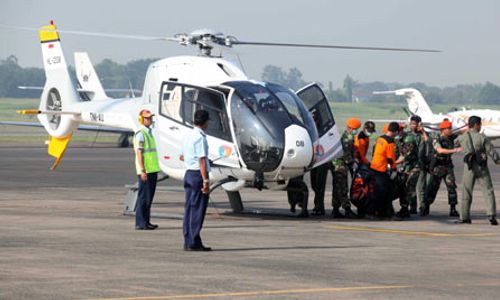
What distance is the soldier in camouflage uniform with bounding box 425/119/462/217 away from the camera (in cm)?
2059

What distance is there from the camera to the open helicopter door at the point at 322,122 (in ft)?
63.2

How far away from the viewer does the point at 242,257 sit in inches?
539

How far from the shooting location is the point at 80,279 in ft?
37.6

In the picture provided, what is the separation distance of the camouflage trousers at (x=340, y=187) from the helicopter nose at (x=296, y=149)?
4.31ft

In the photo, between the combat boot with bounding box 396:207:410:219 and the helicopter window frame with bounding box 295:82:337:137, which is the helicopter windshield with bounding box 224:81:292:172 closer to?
the helicopter window frame with bounding box 295:82:337:137

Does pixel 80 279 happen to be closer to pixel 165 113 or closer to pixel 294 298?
pixel 294 298

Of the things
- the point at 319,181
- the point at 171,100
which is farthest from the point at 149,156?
the point at 319,181

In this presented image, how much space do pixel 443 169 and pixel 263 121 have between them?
4077 millimetres

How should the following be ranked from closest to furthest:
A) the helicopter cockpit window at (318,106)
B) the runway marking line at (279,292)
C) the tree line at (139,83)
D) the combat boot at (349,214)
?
1. the runway marking line at (279,292)
2. the combat boot at (349,214)
3. the helicopter cockpit window at (318,106)
4. the tree line at (139,83)

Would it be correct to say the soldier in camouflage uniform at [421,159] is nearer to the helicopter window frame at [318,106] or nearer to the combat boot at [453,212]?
the combat boot at [453,212]

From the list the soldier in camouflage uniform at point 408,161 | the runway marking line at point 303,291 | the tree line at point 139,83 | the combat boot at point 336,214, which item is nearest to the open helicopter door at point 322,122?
the combat boot at point 336,214

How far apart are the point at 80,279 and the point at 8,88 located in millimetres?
160700

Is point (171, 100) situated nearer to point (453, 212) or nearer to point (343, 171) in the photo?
point (343, 171)

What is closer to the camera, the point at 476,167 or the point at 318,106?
the point at 476,167
